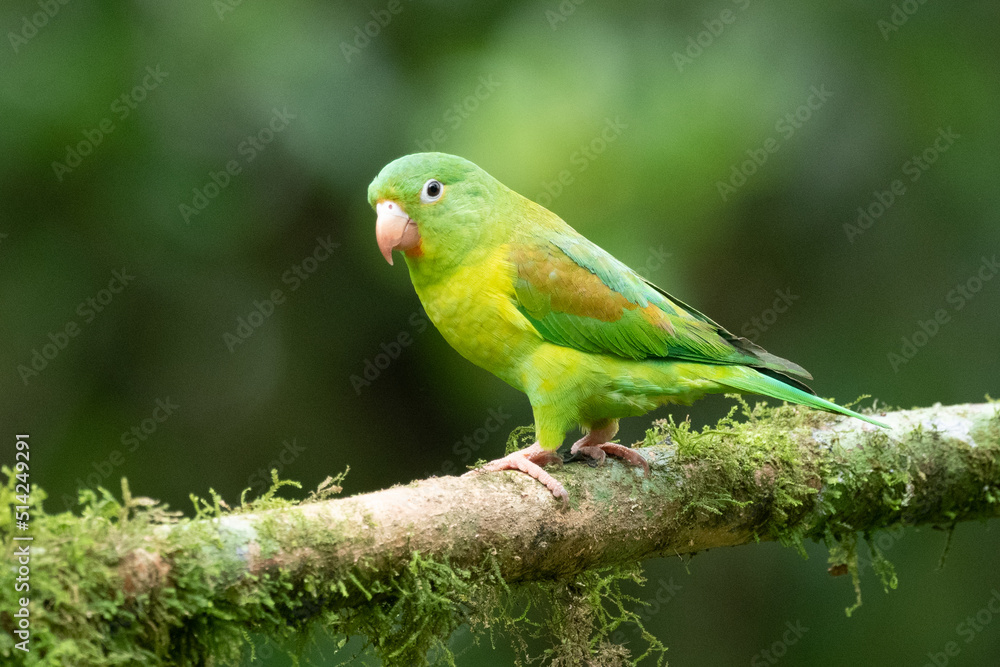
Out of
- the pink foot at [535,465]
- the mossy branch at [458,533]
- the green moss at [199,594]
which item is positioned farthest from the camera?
the pink foot at [535,465]

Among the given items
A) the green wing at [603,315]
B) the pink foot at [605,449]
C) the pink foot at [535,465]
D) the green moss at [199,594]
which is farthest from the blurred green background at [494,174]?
the green moss at [199,594]

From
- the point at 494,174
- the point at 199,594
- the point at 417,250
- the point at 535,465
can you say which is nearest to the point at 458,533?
the point at 535,465

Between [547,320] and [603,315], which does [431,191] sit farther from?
[603,315]

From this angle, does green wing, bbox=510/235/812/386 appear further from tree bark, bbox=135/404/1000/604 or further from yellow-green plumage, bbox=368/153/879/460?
tree bark, bbox=135/404/1000/604

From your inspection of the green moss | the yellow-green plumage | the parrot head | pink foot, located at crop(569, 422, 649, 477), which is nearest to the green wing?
the yellow-green plumage

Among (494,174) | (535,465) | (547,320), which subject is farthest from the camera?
(494,174)

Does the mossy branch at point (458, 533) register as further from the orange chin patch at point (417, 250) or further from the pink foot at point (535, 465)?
the orange chin patch at point (417, 250)

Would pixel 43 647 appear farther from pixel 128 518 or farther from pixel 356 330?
pixel 356 330
